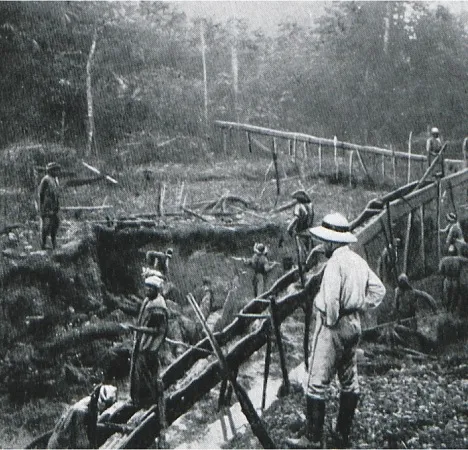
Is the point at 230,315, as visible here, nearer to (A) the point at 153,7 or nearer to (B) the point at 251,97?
(B) the point at 251,97

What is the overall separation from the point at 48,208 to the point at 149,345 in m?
2.27

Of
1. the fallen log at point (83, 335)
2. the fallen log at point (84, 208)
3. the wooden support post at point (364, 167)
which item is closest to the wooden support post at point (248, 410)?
the fallen log at point (83, 335)

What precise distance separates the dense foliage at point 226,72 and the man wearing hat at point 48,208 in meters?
0.67

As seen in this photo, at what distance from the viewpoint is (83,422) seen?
17.5 feet

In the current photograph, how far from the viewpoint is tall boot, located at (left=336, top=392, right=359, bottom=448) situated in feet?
16.7

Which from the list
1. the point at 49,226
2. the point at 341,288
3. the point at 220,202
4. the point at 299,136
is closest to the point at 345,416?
the point at 341,288

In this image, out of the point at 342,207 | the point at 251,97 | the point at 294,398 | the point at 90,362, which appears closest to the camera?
the point at 294,398

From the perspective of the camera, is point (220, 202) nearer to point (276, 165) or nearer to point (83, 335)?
point (276, 165)

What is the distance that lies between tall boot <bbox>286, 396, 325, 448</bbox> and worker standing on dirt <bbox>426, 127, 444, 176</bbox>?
3883mm

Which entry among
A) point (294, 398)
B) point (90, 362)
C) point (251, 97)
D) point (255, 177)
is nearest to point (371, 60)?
point (251, 97)

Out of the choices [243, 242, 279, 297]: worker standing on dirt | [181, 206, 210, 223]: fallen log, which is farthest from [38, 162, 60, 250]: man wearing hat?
[243, 242, 279, 297]: worker standing on dirt

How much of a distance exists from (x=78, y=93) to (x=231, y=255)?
2880 millimetres

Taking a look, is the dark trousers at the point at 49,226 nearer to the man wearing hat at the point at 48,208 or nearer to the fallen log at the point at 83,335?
the man wearing hat at the point at 48,208

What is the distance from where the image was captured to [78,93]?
742 cm
